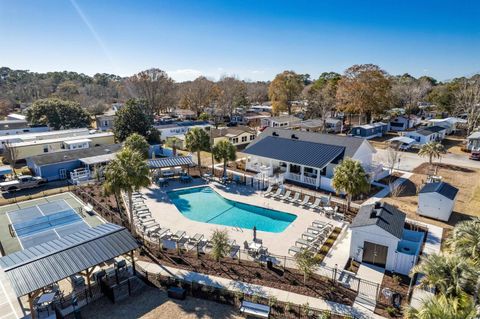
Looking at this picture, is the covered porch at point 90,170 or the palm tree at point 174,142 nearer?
the covered porch at point 90,170

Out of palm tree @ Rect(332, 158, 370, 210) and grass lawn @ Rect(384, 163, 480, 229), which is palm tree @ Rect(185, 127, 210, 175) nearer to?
palm tree @ Rect(332, 158, 370, 210)

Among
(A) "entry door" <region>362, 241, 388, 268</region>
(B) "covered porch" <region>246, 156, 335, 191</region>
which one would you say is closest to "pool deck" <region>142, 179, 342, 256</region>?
(A) "entry door" <region>362, 241, 388, 268</region>

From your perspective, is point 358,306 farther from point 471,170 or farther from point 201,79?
point 201,79

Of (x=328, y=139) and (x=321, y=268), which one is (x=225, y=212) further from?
(x=328, y=139)

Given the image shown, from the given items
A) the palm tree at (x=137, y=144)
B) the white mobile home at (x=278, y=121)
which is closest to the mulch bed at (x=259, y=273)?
the palm tree at (x=137, y=144)

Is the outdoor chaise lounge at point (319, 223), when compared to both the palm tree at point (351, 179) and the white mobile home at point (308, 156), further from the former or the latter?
the white mobile home at point (308, 156)
